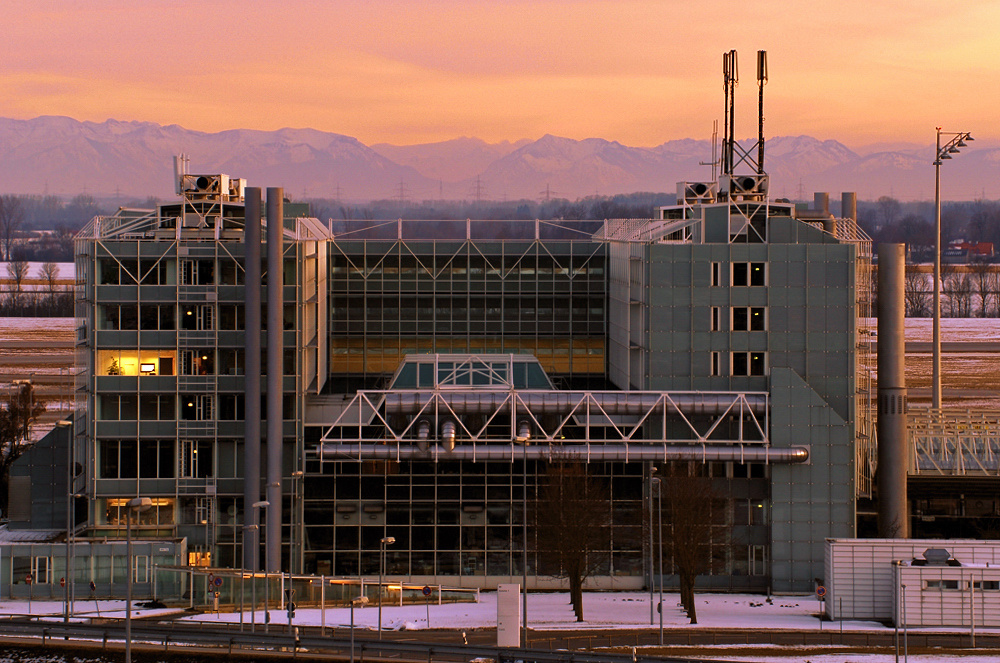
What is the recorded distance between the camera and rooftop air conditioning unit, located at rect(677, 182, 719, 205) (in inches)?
3164

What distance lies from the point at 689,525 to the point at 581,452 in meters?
8.48

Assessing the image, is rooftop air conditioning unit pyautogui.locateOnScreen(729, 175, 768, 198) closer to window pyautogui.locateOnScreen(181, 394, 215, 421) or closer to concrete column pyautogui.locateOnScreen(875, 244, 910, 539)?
concrete column pyautogui.locateOnScreen(875, 244, 910, 539)

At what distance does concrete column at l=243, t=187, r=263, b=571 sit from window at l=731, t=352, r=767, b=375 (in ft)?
83.1

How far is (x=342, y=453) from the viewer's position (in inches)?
2650

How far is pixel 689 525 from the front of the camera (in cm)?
6022

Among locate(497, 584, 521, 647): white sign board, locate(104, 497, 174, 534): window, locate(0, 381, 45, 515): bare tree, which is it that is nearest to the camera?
locate(497, 584, 521, 647): white sign board

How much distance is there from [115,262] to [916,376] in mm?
104149

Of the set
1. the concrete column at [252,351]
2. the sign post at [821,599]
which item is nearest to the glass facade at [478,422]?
the concrete column at [252,351]

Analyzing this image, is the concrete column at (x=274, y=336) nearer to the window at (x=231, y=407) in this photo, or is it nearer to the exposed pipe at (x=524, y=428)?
the window at (x=231, y=407)

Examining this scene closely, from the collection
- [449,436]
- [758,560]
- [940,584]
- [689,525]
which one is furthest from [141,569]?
[940,584]

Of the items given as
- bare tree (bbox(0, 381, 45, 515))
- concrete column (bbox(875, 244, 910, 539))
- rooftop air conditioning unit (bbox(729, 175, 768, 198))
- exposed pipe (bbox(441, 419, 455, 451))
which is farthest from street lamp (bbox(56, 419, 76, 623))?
concrete column (bbox(875, 244, 910, 539))

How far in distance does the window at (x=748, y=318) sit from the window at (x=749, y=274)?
1.32 metres

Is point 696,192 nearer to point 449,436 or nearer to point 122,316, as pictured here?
point 449,436

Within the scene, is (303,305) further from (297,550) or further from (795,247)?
(795,247)
